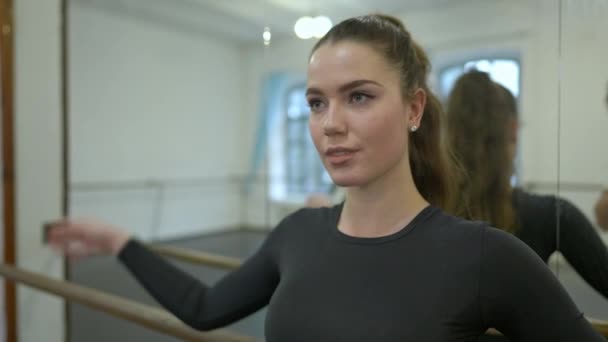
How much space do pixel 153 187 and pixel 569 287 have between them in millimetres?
5704

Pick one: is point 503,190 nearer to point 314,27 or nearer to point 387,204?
point 387,204

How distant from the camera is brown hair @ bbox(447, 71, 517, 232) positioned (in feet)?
3.05

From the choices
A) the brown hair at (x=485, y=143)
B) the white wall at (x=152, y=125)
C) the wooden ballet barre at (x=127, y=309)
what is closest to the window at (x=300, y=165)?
the wooden ballet barre at (x=127, y=309)

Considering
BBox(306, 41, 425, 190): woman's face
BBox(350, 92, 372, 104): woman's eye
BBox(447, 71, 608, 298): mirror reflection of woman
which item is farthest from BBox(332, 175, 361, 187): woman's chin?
BBox(447, 71, 608, 298): mirror reflection of woman

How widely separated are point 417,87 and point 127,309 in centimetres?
96

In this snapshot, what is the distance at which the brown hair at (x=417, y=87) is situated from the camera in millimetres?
722

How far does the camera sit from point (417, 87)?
75 centimetres

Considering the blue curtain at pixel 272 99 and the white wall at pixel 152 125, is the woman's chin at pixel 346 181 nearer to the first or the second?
Answer: the blue curtain at pixel 272 99

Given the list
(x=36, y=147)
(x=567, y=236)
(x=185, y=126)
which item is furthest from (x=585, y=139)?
(x=185, y=126)

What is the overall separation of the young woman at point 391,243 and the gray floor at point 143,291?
0.25 metres

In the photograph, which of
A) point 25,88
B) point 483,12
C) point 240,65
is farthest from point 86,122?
point 483,12

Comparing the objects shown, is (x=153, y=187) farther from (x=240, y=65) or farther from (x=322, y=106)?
(x=322, y=106)

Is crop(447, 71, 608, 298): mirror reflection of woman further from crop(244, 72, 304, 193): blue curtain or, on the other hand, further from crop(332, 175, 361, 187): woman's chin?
crop(244, 72, 304, 193): blue curtain

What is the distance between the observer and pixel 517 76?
40.8 inches
